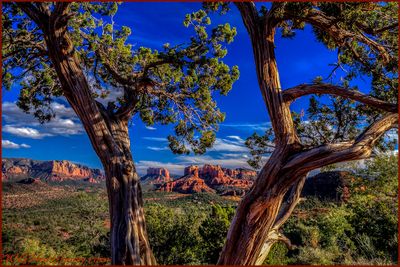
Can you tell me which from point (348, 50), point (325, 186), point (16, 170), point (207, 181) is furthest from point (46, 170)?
point (348, 50)

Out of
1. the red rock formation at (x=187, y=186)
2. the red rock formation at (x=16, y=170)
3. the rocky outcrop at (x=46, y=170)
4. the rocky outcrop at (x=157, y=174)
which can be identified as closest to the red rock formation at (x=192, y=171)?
the red rock formation at (x=187, y=186)

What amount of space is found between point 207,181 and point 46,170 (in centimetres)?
4946

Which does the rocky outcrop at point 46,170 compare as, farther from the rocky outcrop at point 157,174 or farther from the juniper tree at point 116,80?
the juniper tree at point 116,80

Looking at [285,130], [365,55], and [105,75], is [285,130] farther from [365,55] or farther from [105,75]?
[105,75]

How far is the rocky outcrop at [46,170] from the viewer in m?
90.4

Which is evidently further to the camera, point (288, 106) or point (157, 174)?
point (157, 174)

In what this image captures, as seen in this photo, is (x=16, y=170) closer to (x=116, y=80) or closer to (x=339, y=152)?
(x=116, y=80)

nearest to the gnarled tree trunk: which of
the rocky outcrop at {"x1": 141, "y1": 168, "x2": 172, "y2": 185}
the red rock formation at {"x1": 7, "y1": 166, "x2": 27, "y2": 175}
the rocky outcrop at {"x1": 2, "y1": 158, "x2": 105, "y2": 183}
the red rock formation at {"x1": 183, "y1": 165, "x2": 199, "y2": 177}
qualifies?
the rocky outcrop at {"x1": 2, "y1": 158, "x2": 105, "y2": 183}

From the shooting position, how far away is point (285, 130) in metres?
4.00

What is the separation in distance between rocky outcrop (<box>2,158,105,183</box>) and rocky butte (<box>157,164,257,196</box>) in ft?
72.1

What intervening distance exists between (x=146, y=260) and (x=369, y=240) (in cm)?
1712

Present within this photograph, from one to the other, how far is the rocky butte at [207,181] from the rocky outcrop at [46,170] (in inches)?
865

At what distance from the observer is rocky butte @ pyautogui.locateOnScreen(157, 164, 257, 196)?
76688 mm

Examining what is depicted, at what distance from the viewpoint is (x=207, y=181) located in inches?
3526
